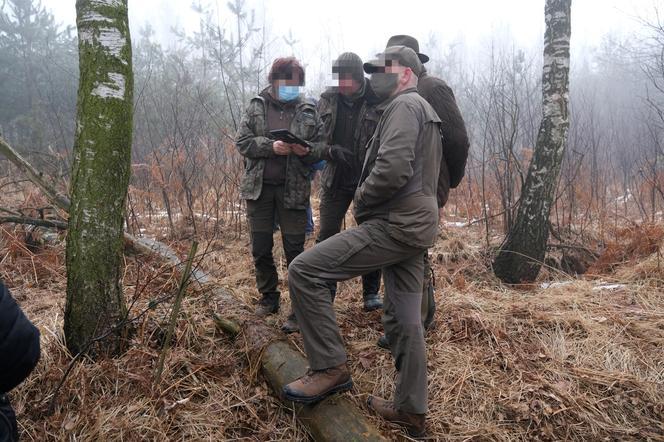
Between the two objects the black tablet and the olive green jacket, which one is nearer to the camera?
the olive green jacket

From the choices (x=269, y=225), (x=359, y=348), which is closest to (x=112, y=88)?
(x=269, y=225)

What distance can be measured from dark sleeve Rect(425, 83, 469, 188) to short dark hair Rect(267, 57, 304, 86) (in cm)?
105

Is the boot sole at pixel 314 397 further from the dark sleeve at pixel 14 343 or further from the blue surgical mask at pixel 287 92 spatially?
the blue surgical mask at pixel 287 92

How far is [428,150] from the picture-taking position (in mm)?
2230

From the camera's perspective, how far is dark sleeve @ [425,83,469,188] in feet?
9.50

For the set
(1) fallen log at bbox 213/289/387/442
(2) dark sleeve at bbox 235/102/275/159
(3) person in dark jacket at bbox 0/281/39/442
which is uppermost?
(2) dark sleeve at bbox 235/102/275/159

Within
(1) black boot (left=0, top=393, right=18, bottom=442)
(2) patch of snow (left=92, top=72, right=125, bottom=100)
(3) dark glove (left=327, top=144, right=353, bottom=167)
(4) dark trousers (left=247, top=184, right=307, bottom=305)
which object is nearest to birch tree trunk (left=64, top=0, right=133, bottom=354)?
(2) patch of snow (left=92, top=72, right=125, bottom=100)

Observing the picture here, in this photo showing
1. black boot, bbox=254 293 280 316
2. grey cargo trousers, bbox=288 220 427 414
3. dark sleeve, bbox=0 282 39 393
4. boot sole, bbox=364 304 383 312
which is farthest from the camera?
boot sole, bbox=364 304 383 312

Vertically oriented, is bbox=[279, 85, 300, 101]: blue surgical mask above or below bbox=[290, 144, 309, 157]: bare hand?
above

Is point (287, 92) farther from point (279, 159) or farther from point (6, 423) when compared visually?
point (6, 423)

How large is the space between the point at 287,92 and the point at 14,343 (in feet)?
8.23

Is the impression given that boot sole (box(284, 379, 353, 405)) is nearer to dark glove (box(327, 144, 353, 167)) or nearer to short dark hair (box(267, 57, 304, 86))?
dark glove (box(327, 144, 353, 167))

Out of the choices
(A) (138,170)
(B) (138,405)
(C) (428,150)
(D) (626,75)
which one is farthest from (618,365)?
(D) (626,75)

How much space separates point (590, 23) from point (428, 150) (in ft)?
189
